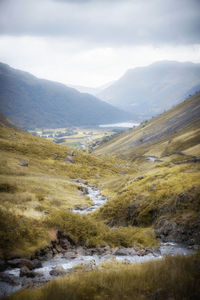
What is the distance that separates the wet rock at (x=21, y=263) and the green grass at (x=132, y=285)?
4398 mm

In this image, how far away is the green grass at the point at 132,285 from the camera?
8406mm

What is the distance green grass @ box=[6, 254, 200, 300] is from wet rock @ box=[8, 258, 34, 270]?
173 inches

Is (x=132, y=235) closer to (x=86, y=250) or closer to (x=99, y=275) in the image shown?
(x=86, y=250)

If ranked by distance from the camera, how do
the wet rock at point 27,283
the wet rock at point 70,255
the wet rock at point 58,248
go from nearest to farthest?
the wet rock at point 27,283 → the wet rock at point 70,255 → the wet rock at point 58,248

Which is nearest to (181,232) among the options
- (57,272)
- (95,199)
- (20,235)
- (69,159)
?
(57,272)

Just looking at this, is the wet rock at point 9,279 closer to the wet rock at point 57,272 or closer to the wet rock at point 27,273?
the wet rock at point 27,273

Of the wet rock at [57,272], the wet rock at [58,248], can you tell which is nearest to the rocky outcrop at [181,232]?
the wet rock at [58,248]

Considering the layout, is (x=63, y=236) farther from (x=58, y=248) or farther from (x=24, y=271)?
(x=24, y=271)

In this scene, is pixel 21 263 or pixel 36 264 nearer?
pixel 21 263

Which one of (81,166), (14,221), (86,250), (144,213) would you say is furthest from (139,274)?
(81,166)

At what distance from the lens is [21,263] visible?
13250 millimetres

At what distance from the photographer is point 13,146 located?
81.8 m

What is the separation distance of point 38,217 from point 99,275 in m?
11.5

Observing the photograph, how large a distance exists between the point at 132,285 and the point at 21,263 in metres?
7.58
